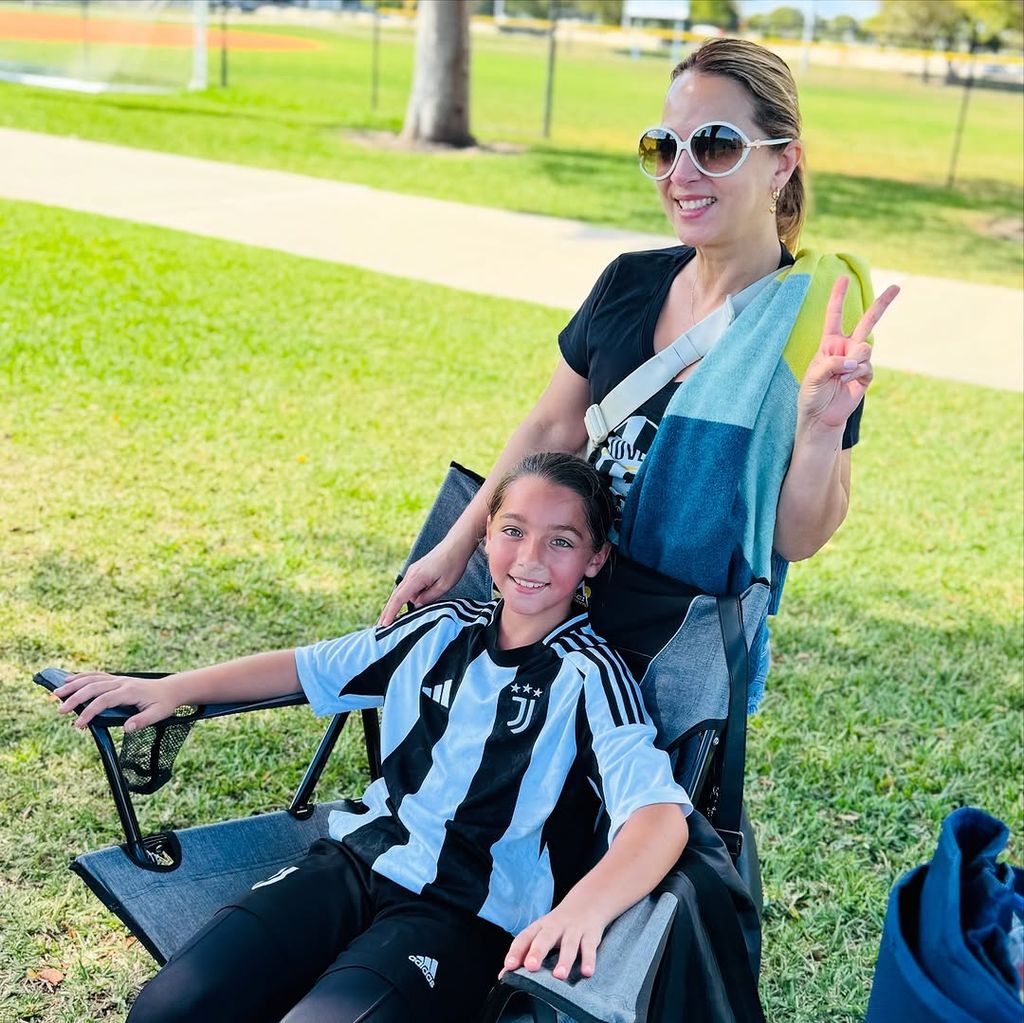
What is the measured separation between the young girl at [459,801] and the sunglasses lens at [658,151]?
1.93 ft

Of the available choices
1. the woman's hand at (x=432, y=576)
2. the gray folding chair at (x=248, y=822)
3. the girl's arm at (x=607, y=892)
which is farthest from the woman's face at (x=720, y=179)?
the girl's arm at (x=607, y=892)

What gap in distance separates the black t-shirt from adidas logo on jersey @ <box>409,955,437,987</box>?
945mm

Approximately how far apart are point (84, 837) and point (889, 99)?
30.9 m

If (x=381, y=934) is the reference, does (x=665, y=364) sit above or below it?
above

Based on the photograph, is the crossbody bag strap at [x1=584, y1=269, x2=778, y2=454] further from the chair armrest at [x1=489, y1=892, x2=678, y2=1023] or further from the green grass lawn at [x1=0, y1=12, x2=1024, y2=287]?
the green grass lawn at [x1=0, y1=12, x2=1024, y2=287]

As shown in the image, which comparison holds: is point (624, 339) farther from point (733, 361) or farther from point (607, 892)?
point (607, 892)

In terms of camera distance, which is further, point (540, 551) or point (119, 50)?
point (119, 50)

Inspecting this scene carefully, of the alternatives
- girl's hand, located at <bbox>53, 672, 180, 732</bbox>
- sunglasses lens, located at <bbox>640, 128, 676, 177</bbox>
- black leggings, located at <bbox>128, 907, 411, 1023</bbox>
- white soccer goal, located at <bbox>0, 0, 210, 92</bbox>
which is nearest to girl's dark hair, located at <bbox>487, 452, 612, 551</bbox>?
sunglasses lens, located at <bbox>640, 128, 676, 177</bbox>

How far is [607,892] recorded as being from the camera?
80.4 inches

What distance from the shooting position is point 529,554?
2.46 metres

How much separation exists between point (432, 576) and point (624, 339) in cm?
63

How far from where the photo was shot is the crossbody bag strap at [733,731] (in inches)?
95.1

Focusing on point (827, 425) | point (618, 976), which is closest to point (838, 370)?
point (827, 425)

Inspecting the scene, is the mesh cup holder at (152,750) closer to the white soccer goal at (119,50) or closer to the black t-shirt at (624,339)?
the black t-shirt at (624,339)
